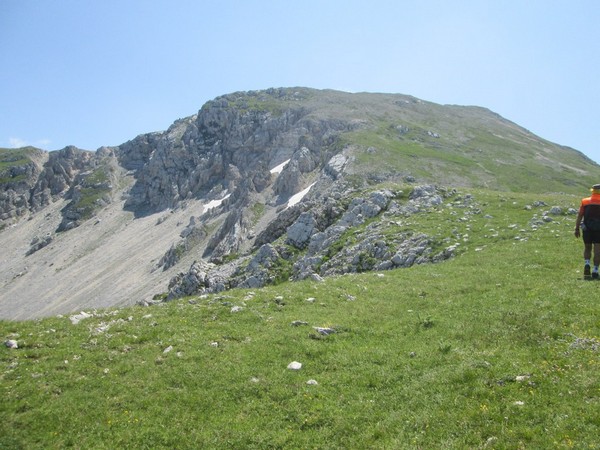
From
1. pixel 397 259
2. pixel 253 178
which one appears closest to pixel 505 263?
pixel 397 259

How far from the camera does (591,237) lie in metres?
19.5

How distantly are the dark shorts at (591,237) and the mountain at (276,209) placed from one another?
1335 centimetres

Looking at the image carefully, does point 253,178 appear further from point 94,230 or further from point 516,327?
point 516,327

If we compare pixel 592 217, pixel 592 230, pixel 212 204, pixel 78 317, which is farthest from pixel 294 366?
pixel 212 204

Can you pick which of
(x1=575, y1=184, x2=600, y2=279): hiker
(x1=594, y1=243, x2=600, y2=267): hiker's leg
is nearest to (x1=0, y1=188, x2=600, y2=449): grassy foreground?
(x1=575, y1=184, x2=600, y2=279): hiker

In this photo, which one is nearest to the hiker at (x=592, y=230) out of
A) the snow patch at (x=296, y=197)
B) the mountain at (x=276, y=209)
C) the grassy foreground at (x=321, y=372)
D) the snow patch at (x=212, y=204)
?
the grassy foreground at (x=321, y=372)

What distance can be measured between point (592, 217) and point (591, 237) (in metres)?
0.95

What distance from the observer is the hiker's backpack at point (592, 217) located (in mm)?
19453

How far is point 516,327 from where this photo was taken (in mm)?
15336

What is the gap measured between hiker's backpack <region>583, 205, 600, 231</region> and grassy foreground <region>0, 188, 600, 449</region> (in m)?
2.57

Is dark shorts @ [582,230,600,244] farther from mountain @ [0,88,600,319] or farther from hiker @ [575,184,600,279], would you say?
mountain @ [0,88,600,319]

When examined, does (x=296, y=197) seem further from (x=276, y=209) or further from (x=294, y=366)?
(x=294, y=366)

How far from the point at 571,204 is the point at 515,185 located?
83033 millimetres

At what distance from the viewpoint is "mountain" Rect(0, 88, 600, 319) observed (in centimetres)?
5356
